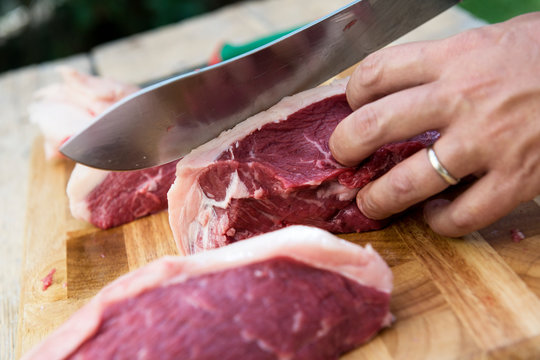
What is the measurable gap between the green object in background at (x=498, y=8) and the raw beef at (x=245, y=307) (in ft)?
8.03

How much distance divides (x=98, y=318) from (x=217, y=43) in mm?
3307

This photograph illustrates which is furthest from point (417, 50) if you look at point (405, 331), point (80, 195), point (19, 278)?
point (19, 278)

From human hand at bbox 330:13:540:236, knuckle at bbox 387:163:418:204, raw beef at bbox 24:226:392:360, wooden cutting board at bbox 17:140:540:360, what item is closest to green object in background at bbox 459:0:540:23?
human hand at bbox 330:13:540:236

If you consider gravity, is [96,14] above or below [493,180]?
below

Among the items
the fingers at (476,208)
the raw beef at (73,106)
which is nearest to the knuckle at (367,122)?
the fingers at (476,208)

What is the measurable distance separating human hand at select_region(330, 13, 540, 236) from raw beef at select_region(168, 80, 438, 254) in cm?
22

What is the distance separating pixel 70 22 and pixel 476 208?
5271 mm

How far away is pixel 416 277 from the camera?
241 cm

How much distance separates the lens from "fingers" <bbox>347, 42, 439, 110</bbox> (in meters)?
2.31

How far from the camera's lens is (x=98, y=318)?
2086 millimetres

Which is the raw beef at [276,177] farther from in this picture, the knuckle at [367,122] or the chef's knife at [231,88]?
the knuckle at [367,122]

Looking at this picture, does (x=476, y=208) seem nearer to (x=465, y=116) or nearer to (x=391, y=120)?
(x=465, y=116)

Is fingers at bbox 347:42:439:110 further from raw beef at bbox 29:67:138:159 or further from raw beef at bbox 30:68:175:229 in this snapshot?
raw beef at bbox 29:67:138:159

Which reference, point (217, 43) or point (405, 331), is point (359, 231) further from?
point (217, 43)
